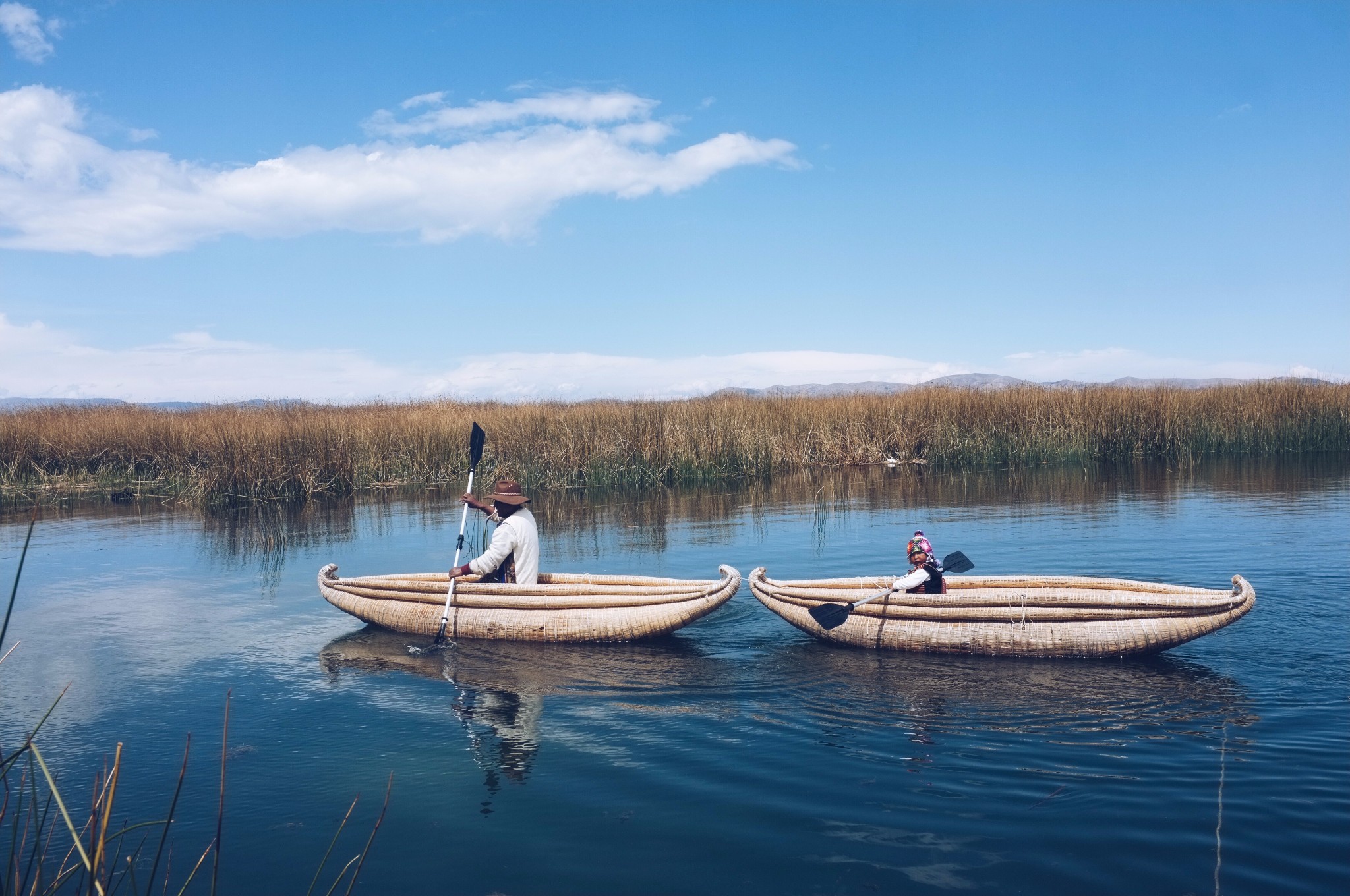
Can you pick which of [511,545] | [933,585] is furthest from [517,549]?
[933,585]

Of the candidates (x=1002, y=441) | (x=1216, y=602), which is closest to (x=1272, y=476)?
(x=1002, y=441)

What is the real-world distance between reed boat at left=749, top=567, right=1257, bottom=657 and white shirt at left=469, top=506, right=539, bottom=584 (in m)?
2.32

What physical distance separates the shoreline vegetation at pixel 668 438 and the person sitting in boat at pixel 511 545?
1171cm

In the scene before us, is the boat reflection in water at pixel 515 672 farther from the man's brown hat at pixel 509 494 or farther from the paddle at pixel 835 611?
the man's brown hat at pixel 509 494

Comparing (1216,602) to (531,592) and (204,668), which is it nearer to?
(531,592)

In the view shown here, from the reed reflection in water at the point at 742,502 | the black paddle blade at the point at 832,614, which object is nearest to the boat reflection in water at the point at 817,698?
the black paddle blade at the point at 832,614

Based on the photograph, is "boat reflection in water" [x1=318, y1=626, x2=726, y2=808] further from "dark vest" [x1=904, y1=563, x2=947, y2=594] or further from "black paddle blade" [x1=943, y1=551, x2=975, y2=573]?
"black paddle blade" [x1=943, y1=551, x2=975, y2=573]

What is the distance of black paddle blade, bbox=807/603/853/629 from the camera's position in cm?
732

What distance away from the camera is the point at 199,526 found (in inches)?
643

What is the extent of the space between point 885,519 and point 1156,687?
25.8 ft

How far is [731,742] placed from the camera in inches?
227

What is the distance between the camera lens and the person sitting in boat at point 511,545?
8.54 meters

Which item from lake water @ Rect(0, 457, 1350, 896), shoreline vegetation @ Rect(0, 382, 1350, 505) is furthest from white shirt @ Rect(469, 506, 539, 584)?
shoreline vegetation @ Rect(0, 382, 1350, 505)

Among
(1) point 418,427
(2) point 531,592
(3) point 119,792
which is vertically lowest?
(3) point 119,792
